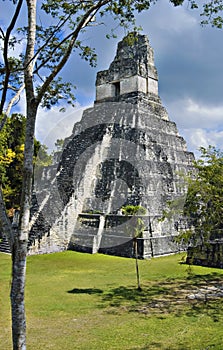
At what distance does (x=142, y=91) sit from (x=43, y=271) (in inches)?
417

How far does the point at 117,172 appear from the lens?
1441 cm

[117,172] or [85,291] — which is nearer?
[85,291]

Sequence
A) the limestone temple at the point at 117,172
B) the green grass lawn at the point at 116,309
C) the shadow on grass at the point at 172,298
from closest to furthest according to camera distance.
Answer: the green grass lawn at the point at 116,309 < the shadow on grass at the point at 172,298 < the limestone temple at the point at 117,172

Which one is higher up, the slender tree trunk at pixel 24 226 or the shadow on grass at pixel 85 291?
the slender tree trunk at pixel 24 226

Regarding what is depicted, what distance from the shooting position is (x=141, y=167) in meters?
13.9

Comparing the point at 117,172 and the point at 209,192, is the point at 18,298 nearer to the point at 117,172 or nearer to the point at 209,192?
the point at 209,192

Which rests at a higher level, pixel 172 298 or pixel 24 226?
pixel 24 226

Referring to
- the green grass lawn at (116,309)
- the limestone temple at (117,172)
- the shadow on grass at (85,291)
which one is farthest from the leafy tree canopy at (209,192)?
the limestone temple at (117,172)

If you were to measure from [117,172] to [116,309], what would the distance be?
9.11m

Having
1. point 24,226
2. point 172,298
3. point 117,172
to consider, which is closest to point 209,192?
point 172,298

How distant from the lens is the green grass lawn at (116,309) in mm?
4211

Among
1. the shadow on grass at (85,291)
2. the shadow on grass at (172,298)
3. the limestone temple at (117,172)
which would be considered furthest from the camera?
the limestone temple at (117,172)

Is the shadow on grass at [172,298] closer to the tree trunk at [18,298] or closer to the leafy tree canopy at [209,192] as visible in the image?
the leafy tree canopy at [209,192]

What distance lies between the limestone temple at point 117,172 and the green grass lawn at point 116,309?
2.62m
